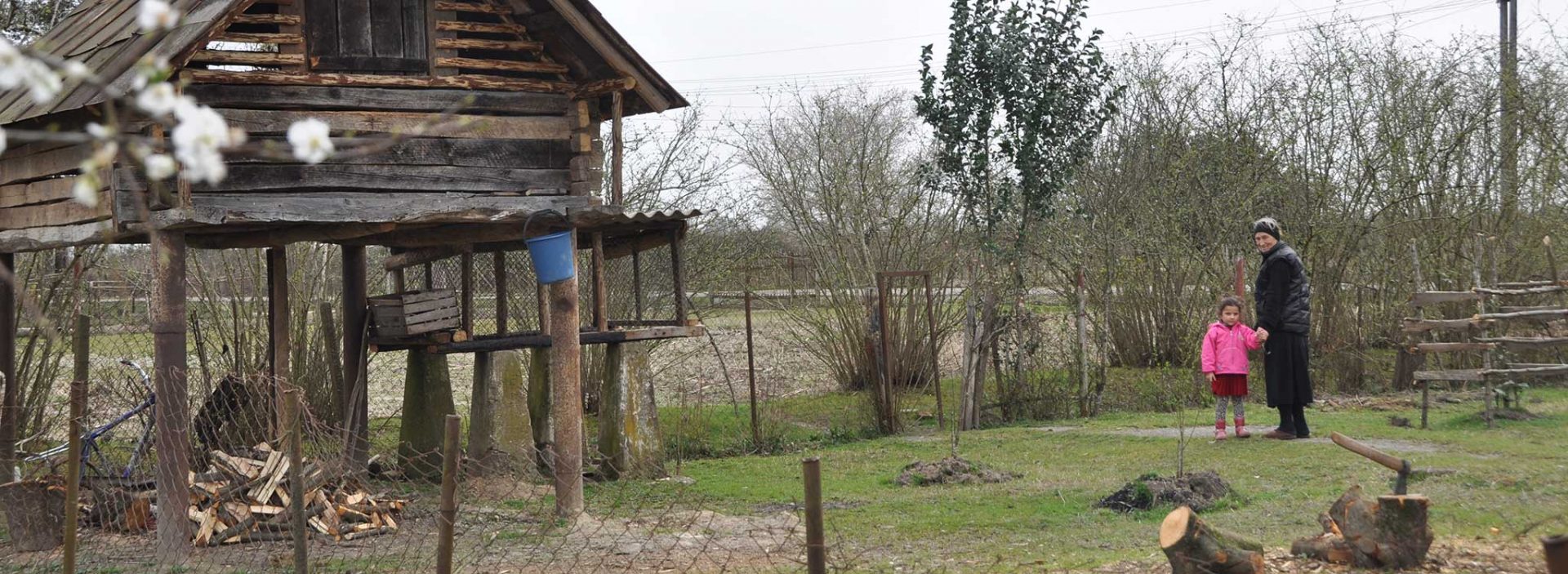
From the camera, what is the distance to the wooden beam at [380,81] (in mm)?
9352

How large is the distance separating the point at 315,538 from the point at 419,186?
2584 millimetres

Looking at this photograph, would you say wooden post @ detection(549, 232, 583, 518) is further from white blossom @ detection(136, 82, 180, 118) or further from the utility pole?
the utility pole

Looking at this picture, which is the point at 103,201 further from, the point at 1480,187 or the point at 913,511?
the point at 1480,187

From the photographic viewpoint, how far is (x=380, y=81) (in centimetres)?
973

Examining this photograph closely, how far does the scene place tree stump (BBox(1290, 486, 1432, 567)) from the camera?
6.39m

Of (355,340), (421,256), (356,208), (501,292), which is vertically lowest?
(355,340)

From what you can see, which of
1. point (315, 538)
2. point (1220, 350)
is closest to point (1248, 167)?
point (1220, 350)

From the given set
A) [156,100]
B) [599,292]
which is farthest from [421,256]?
[156,100]

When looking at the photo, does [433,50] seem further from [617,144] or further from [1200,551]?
[1200,551]

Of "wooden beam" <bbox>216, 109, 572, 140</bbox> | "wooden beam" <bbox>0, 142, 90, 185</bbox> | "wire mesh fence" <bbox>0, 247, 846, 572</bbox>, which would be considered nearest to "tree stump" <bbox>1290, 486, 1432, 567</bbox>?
"wire mesh fence" <bbox>0, 247, 846, 572</bbox>

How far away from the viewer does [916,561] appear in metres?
7.48

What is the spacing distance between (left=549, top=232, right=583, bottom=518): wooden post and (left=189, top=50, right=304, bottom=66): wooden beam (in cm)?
230

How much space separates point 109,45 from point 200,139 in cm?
761

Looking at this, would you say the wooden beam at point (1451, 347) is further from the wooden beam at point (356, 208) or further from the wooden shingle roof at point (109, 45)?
the wooden shingle roof at point (109, 45)
